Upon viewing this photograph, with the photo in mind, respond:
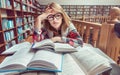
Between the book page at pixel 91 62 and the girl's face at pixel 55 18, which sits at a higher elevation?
the girl's face at pixel 55 18

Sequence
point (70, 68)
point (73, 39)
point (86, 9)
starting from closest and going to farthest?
point (70, 68) → point (73, 39) → point (86, 9)

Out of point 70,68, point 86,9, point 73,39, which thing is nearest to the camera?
point 70,68

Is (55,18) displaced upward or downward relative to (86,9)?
downward

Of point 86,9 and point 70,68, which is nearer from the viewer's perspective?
point 70,68

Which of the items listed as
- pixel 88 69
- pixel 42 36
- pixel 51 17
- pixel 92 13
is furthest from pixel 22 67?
pixel 92 13

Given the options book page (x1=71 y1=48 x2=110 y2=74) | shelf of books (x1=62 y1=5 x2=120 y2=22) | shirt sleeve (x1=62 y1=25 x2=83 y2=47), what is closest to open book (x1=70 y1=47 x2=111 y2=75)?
book page (x1=71 y1=48 x2=110 y2=74)

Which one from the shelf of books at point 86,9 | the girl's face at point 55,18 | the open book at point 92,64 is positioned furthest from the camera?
the shelf of books at point 86,9

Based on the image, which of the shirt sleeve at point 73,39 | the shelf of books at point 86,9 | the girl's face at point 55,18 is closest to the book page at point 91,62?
the shirt sleeve at point 73,39

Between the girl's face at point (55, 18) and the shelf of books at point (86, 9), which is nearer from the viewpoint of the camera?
the girl's face at point (55, 18)

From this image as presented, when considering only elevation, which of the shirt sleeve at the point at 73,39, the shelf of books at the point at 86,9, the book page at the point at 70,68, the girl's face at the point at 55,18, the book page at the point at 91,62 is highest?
the shelf of books at the point at 86,9

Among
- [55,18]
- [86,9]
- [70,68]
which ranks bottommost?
[70,68]

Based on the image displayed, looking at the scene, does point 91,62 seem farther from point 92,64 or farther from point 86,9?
point 86,9

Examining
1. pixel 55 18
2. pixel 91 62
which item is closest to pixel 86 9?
pixel 55 18

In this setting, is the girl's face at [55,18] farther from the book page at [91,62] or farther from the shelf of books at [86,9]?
the shelf of books at [86,9]
